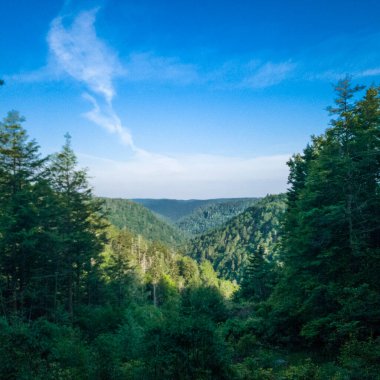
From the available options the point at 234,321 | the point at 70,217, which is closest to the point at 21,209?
the point at 70,217

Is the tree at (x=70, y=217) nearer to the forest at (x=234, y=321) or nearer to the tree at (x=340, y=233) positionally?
the forest at (x=234, y=321)

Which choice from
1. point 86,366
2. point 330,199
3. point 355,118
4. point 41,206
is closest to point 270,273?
point 330,199

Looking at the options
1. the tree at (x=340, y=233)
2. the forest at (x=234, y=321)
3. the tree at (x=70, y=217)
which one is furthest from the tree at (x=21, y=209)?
the tree at (x=340, y=233)

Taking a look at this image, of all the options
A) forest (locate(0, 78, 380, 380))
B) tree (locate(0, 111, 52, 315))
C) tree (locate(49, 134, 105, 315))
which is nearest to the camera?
forest (locate(0, 78, 380, 380))

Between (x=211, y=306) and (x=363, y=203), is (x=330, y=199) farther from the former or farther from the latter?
(x=211, y=306)

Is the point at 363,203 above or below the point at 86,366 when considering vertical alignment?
above

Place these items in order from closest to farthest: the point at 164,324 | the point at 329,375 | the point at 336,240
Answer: the point at 329,375 → the point at 164,324 → the point at 336,240

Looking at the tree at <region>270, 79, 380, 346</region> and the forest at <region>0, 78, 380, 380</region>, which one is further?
the tree at <region>270, 79, 380, 346</region>

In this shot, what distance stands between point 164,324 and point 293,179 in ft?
66.6

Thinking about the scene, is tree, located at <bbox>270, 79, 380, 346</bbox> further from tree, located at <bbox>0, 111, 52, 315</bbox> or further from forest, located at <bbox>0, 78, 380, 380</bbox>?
tree, located at <bbox>0, 111, 52, 315</bbox>

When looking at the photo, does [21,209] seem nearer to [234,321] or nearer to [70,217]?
[70,217]

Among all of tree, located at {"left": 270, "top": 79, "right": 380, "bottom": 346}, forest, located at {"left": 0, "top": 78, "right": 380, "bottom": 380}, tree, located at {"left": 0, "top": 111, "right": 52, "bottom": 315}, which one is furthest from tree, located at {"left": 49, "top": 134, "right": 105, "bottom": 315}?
tree, located at {"left": 270, "top": 79, "right": 380, "bottom": 346}

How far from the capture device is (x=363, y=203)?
15.6m

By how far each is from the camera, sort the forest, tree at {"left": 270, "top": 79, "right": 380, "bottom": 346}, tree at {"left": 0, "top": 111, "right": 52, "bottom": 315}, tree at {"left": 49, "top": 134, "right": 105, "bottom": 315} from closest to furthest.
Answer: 1. the forest
2. tree at {"left": 270, "top": 79, "right": 380, "bottom": 346}
3. tree at {"left": 0, "top": 111, "right": 52, "bottom": 315}
4. tree at {"left": 49, "top": 134, "right": 105, "bottom": 315}
